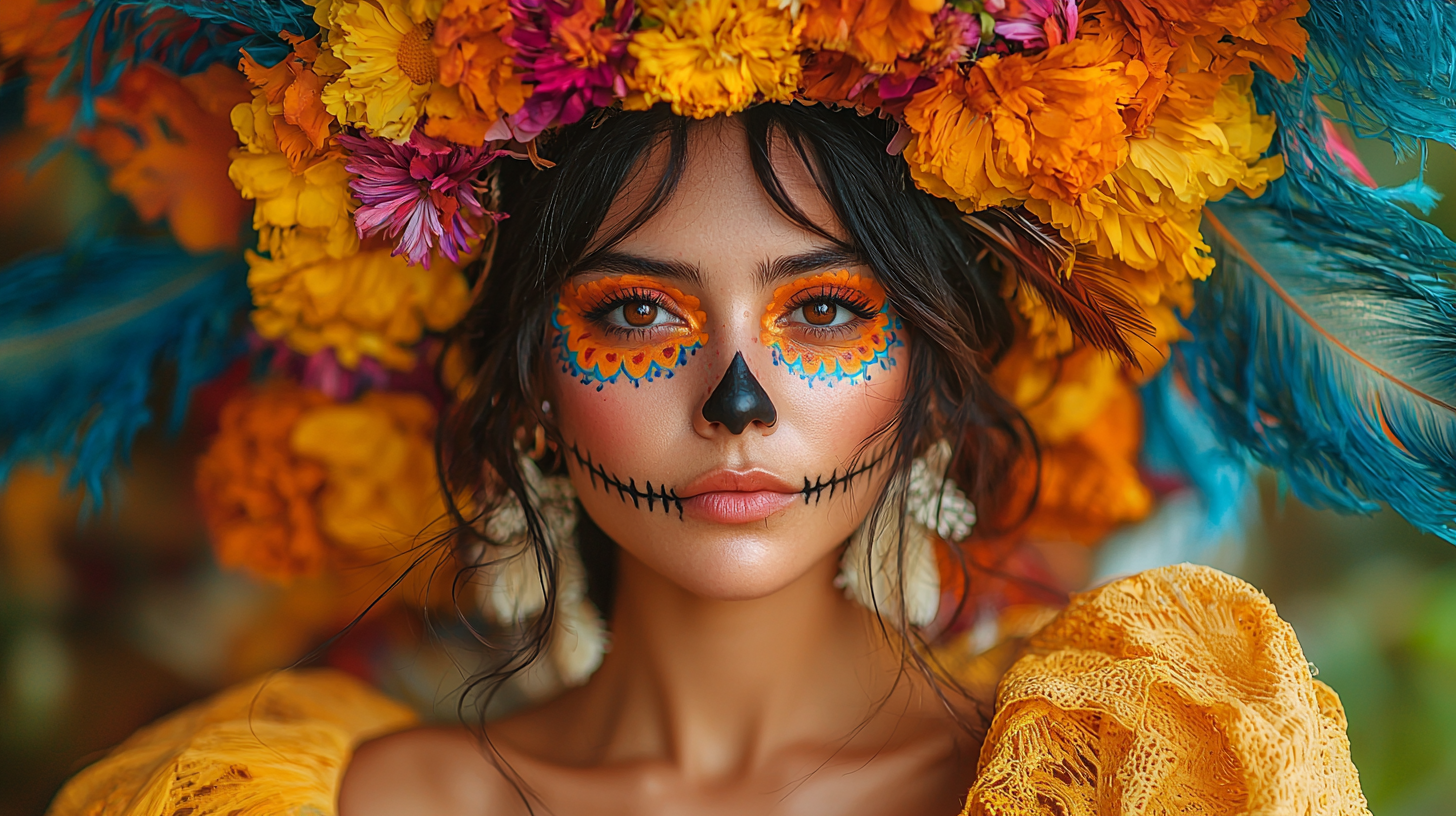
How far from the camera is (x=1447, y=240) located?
1308 mm

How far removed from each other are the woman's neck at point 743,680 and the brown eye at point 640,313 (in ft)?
1.31

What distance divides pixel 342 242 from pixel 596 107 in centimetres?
41

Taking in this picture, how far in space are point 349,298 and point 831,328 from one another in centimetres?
71

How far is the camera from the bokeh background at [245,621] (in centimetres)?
196

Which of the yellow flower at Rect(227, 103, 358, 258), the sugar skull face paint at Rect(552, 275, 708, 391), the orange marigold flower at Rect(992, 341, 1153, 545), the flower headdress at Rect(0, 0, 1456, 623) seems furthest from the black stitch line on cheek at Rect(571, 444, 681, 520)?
the orange marigold flower at Rect(992, 341, 1153, 545)

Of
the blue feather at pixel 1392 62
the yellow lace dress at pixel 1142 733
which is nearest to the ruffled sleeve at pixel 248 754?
the yellow lace dress at pixel 1142 733

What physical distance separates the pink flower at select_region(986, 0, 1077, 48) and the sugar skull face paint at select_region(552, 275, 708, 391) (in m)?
0.46

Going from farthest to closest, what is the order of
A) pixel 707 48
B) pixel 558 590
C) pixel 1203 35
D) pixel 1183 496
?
pixel 1183 496 < pixel 558 590 < pixel 1203 35 < pixel 707 48

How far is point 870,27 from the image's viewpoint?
116cm

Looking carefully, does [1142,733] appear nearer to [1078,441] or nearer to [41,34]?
[1078,441]

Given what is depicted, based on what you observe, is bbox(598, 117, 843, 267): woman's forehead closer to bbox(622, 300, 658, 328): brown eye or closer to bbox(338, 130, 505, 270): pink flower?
bbox(622, 300, 658, 328): brown eye

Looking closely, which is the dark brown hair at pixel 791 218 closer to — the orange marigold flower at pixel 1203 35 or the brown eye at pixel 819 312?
the brown eye at pixel 819 312

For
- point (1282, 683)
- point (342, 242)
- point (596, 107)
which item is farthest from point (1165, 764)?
point (342, 242)

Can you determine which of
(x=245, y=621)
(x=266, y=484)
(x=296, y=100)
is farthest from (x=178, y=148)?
(x=245, y=621)
